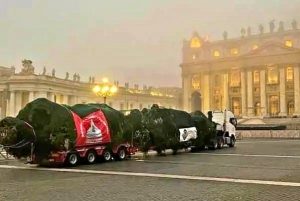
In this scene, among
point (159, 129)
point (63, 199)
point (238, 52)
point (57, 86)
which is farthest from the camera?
point (238, 52)

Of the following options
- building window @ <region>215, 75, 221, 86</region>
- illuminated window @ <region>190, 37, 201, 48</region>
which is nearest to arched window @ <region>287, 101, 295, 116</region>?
building window @ <region>215, 75, 221, 86</region>

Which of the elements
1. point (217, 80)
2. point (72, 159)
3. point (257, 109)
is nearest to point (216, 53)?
point (217, 80)

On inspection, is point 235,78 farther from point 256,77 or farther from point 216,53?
point 216,53

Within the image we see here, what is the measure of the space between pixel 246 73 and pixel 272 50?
7.14 meters

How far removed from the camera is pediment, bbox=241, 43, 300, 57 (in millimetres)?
85494

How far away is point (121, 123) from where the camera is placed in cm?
2303

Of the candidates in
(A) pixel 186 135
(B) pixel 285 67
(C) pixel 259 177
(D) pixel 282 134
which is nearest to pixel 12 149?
(C) pixel 259 177

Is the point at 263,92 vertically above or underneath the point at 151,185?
above

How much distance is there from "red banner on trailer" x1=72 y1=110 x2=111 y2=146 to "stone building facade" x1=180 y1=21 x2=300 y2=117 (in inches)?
2682

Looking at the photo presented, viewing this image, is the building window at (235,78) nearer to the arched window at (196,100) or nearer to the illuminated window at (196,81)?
the illuminated window at (196,81)

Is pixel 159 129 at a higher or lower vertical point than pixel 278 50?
lower

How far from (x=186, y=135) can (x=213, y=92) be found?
233 ft

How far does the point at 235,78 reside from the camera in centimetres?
9469

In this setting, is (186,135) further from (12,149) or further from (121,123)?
(12,149)
